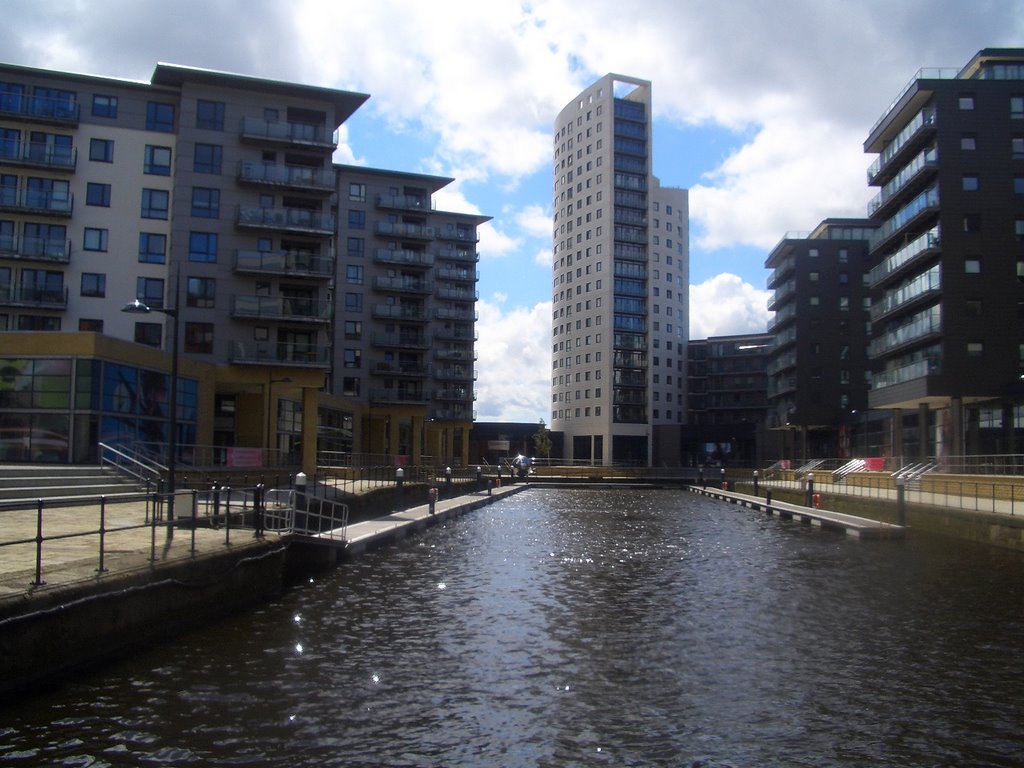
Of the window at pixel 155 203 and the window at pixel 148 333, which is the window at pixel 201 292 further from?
the window at pixel 155 203

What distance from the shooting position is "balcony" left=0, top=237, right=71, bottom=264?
4919cm

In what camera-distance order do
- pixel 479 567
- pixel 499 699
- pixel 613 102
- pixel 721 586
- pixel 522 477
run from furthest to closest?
pixel 613 102
pixel 522 477
pixel 479 567
pixel 721 586
pixel 499 699

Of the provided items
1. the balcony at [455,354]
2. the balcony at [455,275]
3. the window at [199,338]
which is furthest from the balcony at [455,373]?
the window at [199,338]

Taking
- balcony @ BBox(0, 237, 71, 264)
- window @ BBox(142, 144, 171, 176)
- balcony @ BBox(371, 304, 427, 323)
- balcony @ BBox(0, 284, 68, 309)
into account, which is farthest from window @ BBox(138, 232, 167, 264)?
balcony @ BBox(371, 304, 427, 323)

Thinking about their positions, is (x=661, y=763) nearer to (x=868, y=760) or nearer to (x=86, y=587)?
(x=868, y=760)

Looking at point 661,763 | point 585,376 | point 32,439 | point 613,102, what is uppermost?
point 613,102

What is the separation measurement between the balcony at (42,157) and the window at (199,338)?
11660mm

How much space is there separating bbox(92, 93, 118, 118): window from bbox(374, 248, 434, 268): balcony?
111 ft

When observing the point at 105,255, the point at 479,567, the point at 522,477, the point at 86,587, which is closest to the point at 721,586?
the point at 479,567

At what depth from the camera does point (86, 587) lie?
11.9 meters

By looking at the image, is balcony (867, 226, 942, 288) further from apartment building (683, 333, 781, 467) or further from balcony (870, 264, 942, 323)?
apartment building (683, 333, 781, 467)

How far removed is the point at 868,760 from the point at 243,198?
153ft

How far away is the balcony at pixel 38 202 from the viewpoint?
4934 centimetres

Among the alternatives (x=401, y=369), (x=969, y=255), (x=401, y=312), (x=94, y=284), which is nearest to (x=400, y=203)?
(x=401, y=312)
